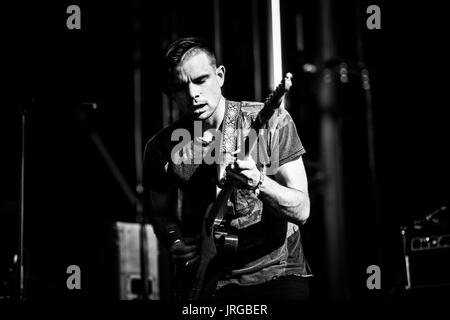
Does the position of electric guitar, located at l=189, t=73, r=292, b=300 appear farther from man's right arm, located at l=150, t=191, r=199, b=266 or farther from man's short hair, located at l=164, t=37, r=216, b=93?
man's short hair, located at l=164, t=37, r=216, b=93

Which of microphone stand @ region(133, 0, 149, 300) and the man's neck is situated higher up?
microphone stand @ region(133, 0, 149, 300)

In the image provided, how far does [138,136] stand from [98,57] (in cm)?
76

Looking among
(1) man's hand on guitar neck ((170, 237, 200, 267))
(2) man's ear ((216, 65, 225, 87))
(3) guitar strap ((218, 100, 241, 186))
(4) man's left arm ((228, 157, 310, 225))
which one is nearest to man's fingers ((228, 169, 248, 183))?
(4) man's left arm ((228, 157, 310, 225))

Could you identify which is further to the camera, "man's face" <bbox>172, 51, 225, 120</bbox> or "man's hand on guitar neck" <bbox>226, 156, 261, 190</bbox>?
"man's face" <bbox>172, 51, 225, 120</bbox>

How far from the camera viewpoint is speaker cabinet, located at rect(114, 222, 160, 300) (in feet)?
14.5

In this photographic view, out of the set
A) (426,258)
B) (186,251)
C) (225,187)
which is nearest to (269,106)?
(225,187)

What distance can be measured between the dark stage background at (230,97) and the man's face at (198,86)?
171 cm

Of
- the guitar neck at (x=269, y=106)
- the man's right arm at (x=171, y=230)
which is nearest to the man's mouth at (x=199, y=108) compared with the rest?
the guitar neck at (x=269, y=106)

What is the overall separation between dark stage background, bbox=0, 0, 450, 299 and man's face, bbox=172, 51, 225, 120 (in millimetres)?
1706

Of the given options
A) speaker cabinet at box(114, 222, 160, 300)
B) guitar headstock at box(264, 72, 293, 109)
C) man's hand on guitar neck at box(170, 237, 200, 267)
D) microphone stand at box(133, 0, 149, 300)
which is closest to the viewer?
guitar headstock at box(264, 72, 293, 109)

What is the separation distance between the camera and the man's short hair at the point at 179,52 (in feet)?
9.57

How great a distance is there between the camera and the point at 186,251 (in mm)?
2846
